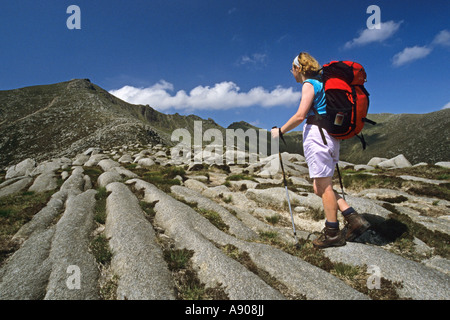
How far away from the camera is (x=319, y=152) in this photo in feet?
21.5

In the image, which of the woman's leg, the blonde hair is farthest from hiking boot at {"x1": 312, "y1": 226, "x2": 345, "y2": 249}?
the blonde hair

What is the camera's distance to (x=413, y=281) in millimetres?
5617

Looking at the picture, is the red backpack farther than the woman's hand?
No

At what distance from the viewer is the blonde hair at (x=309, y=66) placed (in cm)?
691

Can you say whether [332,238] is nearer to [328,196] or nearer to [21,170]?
[328,196]

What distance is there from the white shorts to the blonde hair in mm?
1844

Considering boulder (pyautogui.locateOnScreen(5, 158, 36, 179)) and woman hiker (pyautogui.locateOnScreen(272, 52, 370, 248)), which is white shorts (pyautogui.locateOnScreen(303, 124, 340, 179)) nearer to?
woman hiker (pyautogui.locateOnScreen(272, 52, 370, 248))

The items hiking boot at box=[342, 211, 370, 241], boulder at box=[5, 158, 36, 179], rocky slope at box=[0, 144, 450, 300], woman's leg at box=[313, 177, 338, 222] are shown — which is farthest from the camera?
boulder at box=[5, 158, 36, 179]

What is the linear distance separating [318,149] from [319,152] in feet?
0.33

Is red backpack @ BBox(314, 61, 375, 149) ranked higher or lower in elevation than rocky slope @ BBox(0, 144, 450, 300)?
higher

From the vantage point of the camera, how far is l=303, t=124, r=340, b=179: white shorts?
654 centimetres

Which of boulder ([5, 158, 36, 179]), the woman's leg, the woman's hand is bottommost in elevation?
boulder ([5, 158, 36, 179])

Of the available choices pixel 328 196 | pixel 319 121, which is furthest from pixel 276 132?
pixel 328 196
